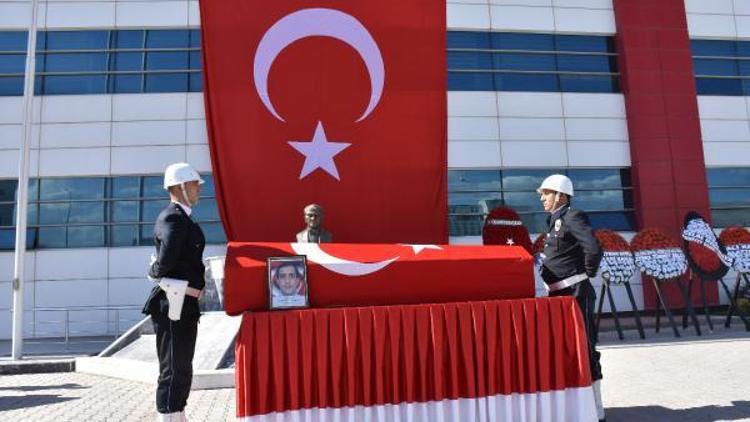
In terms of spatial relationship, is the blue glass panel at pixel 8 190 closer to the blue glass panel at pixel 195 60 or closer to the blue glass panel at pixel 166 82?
the blue glass panel at pixel 166 82

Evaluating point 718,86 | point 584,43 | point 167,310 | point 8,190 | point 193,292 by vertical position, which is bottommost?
point 167,310

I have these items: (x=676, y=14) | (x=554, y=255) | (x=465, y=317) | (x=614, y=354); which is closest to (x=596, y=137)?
(x=676, y=14)

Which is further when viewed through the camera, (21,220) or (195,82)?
(195,82)

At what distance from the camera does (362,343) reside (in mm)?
3520

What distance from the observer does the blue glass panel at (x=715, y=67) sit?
46.7 feet

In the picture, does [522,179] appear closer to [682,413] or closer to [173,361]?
[682,413]

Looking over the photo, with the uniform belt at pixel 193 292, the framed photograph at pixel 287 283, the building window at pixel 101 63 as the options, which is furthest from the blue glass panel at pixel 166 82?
the framed photograph at pixel 287 283

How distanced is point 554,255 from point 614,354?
4377mm

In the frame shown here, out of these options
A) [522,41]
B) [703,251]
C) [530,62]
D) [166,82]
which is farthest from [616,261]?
[166,82]

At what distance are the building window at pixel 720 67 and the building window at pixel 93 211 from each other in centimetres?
1345

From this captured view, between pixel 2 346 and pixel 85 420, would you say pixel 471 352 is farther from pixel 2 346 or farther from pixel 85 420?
pixel 2 346

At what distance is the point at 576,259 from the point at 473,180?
8.85 m

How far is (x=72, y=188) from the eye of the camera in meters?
12.4

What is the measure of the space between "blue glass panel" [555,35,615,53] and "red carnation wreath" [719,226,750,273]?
6.01m
